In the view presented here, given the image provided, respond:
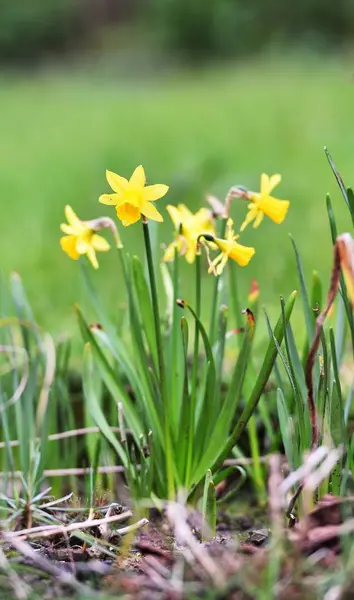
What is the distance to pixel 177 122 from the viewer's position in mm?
5438

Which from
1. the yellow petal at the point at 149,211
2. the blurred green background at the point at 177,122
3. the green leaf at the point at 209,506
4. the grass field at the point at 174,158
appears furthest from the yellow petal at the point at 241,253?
the grass field at the point at 174,158

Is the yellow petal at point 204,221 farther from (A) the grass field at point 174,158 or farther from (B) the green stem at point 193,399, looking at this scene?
(A) the grass field at point 174,158

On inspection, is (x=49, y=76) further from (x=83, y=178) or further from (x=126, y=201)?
(x=126, y=201)

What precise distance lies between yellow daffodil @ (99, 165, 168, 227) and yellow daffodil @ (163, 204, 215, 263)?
173 mm

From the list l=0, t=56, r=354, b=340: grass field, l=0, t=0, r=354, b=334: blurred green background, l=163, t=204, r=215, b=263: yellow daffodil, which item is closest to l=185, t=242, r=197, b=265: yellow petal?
l=163, t=204, r=215, b=263: yellow daffodil

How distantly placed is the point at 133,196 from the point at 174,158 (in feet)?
11.4

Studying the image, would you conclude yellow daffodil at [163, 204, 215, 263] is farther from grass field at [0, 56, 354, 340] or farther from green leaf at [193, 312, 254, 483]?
grass field at [0, 56, 354, 340]

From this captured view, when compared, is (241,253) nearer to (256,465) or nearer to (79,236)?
(79,236)

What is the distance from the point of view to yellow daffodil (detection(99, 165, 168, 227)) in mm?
822

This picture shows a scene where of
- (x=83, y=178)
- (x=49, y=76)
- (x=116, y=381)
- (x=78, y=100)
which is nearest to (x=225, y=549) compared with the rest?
(x=116, y=381)

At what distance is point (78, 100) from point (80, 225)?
7.03m

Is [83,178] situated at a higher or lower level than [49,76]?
lower

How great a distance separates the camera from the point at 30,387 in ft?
3.77

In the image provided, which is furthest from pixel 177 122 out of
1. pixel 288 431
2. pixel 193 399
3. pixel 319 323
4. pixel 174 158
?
pixel 319 323
